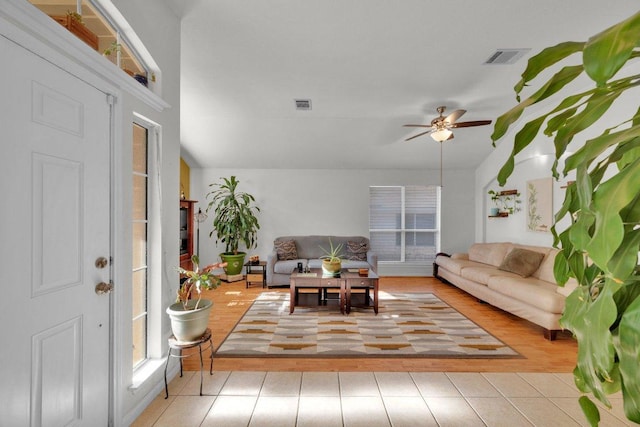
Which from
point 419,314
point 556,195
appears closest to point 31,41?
point 419,314

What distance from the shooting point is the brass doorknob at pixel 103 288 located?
1709 mm

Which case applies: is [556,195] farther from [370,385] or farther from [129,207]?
[129,207]

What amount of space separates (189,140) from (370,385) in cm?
499

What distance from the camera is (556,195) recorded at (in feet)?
14.3

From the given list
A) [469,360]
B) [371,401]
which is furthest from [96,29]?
[469,360]

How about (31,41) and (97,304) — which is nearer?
(31,41)

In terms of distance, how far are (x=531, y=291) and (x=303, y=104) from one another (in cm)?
365

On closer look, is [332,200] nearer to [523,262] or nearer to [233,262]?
[233,262]

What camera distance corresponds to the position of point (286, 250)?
589cm

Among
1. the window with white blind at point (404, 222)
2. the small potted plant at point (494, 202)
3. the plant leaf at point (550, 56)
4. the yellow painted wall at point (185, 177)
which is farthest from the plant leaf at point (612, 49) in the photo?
the yellow painted wall at point (185, 177)

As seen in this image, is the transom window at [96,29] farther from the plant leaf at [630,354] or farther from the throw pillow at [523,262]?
the throw pillow at [523,262]


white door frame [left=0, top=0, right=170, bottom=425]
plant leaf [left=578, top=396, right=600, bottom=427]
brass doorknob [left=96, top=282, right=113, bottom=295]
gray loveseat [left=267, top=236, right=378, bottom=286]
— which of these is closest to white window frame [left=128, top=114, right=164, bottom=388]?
white door frame [left=0, top=0, right=170, bottom=425]

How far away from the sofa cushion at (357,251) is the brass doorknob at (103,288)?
14.8ft

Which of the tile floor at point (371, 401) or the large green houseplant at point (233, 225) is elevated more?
the large green houseplant at point (233, 225)
